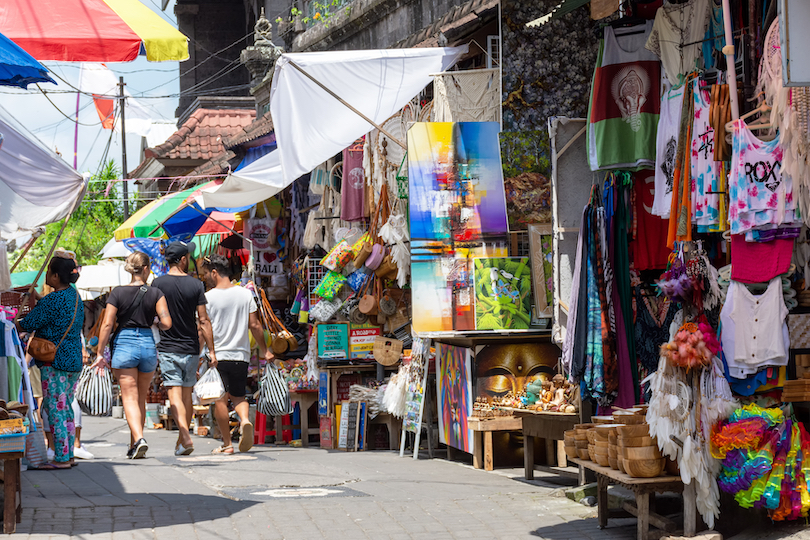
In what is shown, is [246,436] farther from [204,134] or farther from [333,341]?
[204,134]

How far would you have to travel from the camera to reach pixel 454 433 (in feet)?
33.6

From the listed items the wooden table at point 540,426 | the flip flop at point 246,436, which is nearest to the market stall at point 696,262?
the wooden table at point 540,426

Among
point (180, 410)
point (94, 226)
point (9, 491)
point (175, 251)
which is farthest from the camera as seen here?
point (94, 226)

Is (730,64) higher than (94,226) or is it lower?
lower

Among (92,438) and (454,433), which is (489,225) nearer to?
(454,433)

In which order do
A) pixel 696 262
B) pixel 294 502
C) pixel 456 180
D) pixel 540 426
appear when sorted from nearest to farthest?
pixel 696 262 < pixel 294 502 < pixel 540 426 < pixel 456 180

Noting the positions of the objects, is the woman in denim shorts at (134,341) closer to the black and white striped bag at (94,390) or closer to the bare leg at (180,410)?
the bare leg at (180,410)

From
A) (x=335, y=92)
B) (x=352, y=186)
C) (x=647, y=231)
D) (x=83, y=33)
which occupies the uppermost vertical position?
(x=335, y=92)

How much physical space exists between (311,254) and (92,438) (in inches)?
157

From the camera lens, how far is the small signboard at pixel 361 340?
1255 centimetres

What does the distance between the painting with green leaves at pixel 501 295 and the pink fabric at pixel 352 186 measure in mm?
3679

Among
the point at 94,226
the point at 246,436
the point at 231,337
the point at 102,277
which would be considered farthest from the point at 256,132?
the point at 94,226

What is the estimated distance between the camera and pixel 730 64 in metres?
6.29

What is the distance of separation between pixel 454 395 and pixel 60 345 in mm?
3782
